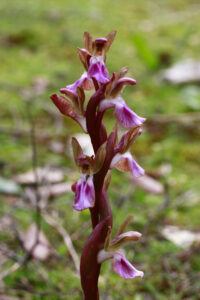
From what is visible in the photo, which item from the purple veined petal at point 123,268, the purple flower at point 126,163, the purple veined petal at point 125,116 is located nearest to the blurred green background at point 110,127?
the purple veined petal at point 123,268

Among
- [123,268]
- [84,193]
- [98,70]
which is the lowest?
[123,268]

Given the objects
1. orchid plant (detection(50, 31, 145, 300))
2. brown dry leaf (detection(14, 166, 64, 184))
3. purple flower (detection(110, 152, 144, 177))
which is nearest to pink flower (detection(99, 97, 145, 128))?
orchid plant (detection(50, 31, 145, 300))

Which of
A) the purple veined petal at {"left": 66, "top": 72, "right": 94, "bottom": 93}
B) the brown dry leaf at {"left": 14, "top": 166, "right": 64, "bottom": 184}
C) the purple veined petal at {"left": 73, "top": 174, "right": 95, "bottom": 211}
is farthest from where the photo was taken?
the brown dry leaf at {"left": 14, "top": 166, "right": 64, "bottom": 184}

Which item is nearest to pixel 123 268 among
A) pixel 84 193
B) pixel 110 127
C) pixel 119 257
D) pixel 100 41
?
pixel 119 257

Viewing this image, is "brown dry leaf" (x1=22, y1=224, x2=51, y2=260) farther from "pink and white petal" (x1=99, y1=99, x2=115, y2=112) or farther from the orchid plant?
"pink and white petal" (x1=99, y1=99, x2=115, y2=112)

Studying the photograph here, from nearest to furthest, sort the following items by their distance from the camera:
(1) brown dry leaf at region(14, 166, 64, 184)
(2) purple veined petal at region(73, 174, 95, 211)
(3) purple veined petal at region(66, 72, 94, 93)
Result: (2) purple veined petal at region(73, 174, 95, 211) → (3) purple veined petal at region(66, 72, 94, 93) → (1) brown dry leaf at region(14, 166, 64, 184)

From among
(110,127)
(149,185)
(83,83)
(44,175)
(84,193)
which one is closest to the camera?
(84,193)

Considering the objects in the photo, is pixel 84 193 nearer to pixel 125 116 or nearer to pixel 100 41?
pixel 125 116
